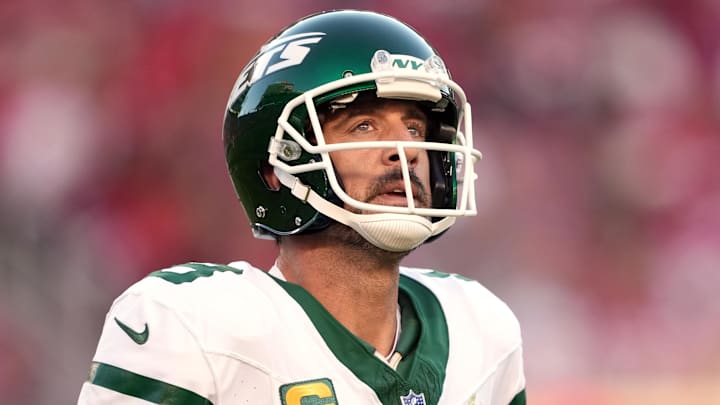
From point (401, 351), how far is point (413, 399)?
0.34 ft

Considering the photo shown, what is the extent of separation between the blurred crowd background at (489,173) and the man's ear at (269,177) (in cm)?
240

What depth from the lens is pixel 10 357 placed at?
3.83 m

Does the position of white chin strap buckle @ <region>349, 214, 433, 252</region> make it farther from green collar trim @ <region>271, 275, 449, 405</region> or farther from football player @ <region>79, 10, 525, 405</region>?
green collar trim @ <region>271, 275, 449, 405</region>

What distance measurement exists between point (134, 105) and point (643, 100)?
2.49 m

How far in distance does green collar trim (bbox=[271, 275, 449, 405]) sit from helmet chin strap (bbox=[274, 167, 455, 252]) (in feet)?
0.48

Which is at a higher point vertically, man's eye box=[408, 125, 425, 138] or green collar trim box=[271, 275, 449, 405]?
man's eye box=[408, 125, 425, 138]

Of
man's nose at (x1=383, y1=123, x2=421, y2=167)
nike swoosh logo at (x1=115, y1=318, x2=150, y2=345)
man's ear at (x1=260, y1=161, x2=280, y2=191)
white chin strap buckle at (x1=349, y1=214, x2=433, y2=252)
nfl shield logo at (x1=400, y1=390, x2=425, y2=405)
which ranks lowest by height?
nfl shield logo at (x1=400, y1=390, x2=425, y2=405)

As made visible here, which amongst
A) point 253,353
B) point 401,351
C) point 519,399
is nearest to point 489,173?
point 519,399

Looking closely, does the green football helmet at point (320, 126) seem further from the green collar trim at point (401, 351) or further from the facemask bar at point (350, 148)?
the green collar trim at point (401, 351)

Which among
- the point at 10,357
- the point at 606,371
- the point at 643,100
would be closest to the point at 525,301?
the point at 606,371

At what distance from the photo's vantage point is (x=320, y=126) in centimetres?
167

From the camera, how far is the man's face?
1.63m

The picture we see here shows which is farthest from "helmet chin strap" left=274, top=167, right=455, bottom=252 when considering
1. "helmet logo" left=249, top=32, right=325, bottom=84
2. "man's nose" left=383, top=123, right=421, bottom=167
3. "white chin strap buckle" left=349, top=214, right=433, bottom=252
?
"helmet logo" left=249, top=32, right=325, bottom=84

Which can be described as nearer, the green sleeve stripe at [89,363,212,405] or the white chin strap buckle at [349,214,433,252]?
the green sleeve stripe at [89,363,212,405]
